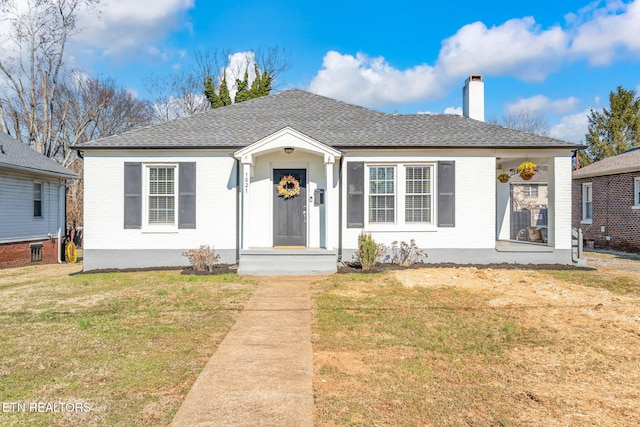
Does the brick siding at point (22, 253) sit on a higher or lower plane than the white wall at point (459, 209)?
lower

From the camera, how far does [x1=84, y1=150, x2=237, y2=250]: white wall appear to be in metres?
11.1

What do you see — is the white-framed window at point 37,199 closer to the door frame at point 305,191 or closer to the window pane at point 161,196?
the window pane at point 161,196

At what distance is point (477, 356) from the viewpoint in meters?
4.45

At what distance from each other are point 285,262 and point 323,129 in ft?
14.4

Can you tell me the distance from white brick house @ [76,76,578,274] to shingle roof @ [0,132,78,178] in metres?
4.10

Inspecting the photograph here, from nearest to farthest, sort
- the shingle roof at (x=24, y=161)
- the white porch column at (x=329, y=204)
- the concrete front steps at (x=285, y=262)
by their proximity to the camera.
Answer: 1. the concrete front steps at (x=285, y=262)
2. the white porch column at (x=329, y=204)
3. the shingle roof at (x=24, y=161)

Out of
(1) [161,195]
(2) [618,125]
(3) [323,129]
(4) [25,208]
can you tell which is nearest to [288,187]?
(3) [323,129]

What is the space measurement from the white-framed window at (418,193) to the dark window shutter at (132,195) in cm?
719

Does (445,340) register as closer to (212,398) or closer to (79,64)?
(212,398)

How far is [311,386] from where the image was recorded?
3.71m

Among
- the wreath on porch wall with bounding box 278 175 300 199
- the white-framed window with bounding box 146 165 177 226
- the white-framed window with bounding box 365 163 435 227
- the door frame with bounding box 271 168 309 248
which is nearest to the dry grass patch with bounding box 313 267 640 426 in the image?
the white-framed window with bounding box 365 163 435 227

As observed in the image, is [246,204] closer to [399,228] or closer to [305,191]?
[305,191]

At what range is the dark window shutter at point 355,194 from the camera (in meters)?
11.2

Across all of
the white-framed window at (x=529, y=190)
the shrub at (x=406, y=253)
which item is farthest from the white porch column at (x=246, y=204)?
the white-framed window at (x=529, y=190)
